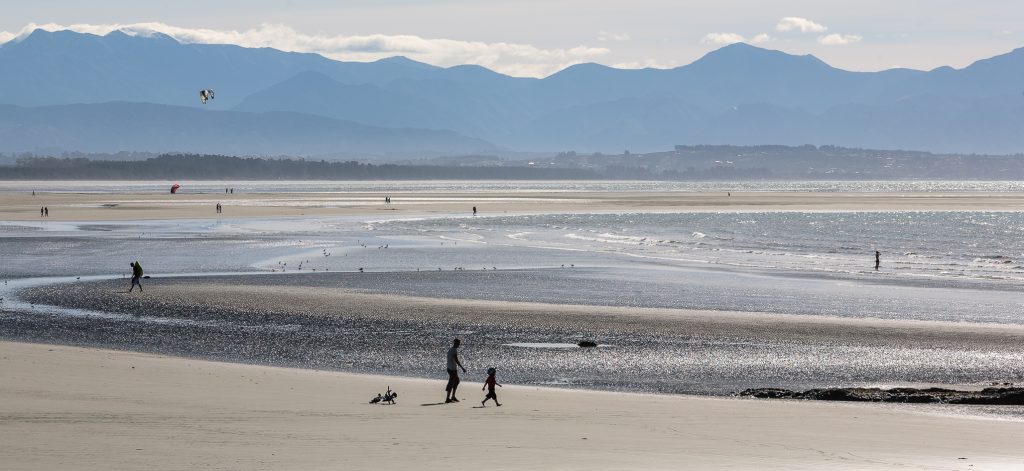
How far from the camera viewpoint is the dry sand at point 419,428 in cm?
1627

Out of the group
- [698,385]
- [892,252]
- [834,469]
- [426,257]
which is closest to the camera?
[834,469]

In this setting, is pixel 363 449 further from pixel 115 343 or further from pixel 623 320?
pixel 623 320

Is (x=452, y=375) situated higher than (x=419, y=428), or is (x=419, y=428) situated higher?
(x=452, y=375)

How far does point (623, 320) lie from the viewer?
3438cm

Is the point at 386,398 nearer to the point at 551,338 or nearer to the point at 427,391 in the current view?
the point at 427,391

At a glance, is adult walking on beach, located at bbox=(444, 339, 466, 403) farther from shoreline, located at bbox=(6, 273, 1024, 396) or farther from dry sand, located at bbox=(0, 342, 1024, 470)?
shoreline, located at bbox=(6, 273, 1024, 396)

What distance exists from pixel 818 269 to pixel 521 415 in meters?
36.8

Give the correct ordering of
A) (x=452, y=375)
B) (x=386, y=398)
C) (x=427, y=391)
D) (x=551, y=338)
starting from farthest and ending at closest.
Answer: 1. (x=551, y=338)
2. (x=427, y=391)
3. (x=452, y=375)
4. (x=386, y=398)

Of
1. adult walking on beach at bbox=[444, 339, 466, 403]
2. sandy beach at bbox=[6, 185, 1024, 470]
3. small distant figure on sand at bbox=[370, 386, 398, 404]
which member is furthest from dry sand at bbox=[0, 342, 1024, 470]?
adult walking on beach at bbox=[444, 339, 466, 403]

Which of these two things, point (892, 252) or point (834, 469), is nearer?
point (834, 469)

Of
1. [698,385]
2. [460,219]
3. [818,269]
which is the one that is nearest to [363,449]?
[698,385]

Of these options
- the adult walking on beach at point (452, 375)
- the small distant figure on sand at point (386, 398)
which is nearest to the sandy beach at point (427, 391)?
the small distant figure on sand at point (386, 398)

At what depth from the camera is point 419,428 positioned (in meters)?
19.0

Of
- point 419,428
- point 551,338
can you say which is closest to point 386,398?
point 419,428
